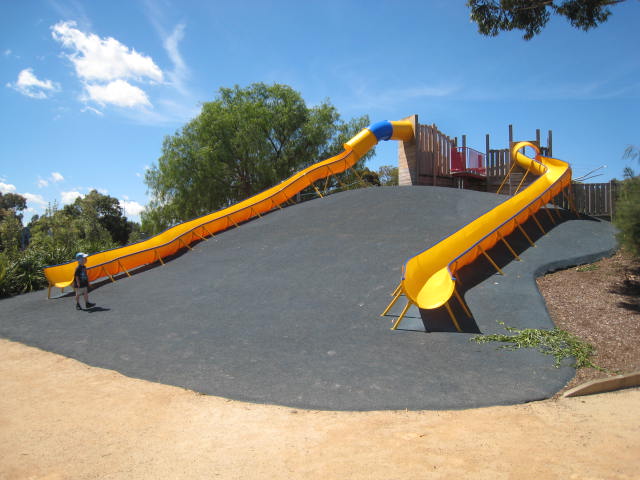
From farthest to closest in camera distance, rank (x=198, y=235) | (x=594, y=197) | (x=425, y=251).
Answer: (x=594, y=197), (x=198, y=235), (x=425, y=251)

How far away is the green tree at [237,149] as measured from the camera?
27.6 m

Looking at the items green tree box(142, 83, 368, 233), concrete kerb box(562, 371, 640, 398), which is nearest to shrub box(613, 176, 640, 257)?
concrete kerb box(562, 371, 640, 398)

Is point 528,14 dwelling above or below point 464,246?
above

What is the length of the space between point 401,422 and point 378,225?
374 inches

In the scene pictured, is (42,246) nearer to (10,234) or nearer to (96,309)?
(10,234)

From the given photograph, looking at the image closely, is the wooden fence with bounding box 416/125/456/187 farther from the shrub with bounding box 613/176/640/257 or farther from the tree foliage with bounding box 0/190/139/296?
the tree foliage with bounding box 0/190/139/296

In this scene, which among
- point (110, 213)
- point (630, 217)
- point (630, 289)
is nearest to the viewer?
point (630, 217)

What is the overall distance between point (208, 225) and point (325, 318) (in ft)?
29.6

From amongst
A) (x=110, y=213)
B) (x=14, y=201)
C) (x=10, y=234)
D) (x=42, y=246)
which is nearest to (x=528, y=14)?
(x=42, y=246)

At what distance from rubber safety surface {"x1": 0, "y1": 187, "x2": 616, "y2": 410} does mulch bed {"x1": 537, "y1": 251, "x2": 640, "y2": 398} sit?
32 cm

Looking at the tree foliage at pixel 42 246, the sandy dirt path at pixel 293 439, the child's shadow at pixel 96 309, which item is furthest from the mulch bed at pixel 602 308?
the tree foliage at pixel 42 246

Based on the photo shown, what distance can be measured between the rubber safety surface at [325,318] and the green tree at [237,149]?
14037mm

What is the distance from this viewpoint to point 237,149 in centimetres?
2836

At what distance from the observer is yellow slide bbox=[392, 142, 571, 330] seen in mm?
7664
